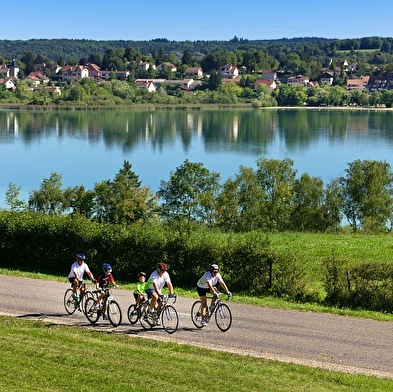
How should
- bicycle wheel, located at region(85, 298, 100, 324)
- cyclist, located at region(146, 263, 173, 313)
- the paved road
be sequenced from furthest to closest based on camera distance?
bicycle wheel, located at region(85, 298, 100, 324) → cyclist, located at region(146, 263, 173, 313) → the paved road

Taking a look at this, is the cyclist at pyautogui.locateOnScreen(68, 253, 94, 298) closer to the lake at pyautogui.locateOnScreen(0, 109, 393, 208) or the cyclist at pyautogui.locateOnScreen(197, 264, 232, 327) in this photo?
the cyclist at pyautogui.locateOnScreen(197, 264, 232, 327)

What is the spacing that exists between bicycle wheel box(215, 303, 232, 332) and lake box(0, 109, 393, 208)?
36.3 metres

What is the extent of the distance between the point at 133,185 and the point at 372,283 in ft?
96.1

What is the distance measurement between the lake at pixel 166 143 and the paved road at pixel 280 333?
33795 millimetres

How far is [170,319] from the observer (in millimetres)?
13664

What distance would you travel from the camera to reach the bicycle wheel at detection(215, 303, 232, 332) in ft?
44.0

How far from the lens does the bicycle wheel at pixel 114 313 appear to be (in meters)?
13.6

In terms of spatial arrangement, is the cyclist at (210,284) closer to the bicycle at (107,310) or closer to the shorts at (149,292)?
the shorts at (149,292)

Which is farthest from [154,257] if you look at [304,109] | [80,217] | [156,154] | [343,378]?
[304,109]

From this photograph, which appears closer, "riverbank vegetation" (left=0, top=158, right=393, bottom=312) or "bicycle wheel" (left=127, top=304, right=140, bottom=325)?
"bicycle wheel" (left=127, top=304, right=140, bottom=325)

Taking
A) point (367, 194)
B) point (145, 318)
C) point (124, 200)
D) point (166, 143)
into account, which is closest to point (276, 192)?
point (367, 194)

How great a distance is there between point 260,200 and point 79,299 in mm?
28344

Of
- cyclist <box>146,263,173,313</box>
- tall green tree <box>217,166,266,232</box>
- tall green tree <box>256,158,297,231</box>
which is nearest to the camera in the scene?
cyclist <box>146,263,173,313</box>

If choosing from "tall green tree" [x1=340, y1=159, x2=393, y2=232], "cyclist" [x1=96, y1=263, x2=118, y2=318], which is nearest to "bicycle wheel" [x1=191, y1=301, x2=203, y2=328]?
"cyclist" [x1=96, y1=263, x2=118, y2=318]
